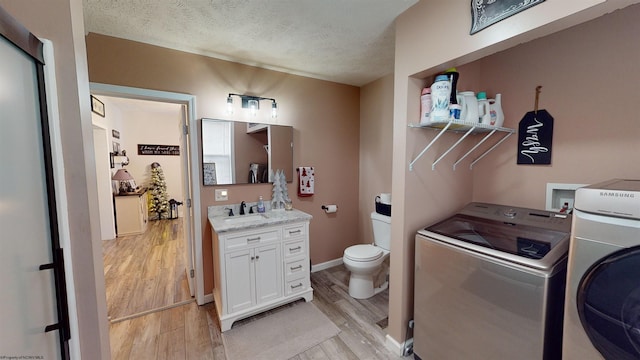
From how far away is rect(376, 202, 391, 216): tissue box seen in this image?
2510 mm

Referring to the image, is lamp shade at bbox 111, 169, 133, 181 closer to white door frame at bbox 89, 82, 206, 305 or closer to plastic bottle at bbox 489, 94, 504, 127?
white door frame at bbox 89, 82, 206, 305

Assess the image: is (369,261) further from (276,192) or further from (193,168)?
(193,168)

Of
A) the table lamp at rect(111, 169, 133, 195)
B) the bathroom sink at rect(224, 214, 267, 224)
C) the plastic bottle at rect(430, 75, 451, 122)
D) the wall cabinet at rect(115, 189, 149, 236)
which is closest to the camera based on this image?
the plastic bottle at rect(430, 75, 451, 122)

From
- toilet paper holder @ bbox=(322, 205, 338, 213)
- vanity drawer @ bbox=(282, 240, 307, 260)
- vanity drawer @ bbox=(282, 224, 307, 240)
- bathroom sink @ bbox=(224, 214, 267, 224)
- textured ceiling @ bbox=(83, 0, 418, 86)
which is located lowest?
vanity drawer @ bbox=(282, 240, 307, 260)

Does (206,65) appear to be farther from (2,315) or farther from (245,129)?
(2,315)

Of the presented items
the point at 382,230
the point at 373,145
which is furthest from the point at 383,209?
the point at 373,145

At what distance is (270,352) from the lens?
5.81 feet

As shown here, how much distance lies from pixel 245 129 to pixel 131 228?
373cm

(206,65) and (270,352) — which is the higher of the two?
(206,65)

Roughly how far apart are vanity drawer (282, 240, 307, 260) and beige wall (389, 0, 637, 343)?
91 centimetres

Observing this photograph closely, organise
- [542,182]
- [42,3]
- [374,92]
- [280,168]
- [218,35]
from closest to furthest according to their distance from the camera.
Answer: [42,3] → [542,182] → [218,35] → [280,168] → [374,92]

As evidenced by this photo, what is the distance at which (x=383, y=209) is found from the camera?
8.39 ft

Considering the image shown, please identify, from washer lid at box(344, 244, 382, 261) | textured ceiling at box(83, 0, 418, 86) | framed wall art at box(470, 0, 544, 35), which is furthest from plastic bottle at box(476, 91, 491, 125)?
washer lid at box(344, 244, 382, 261)

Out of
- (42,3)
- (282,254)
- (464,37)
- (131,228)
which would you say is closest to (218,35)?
(42,3)
